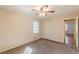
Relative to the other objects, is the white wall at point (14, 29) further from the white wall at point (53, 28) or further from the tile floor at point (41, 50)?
the white wall at point (53, 28)

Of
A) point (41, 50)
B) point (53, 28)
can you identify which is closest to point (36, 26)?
point (53, 28)

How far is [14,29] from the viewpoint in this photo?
2.89 meters

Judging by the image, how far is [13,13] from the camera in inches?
109

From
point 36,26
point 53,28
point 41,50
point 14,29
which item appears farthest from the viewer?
point 53,28

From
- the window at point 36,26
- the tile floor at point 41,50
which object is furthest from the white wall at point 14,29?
the tile floor at point 41,50

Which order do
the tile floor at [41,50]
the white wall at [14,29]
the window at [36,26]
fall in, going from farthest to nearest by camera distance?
the window at [36,26]
the white wall at [14,29]
the tile floor at [41,50]

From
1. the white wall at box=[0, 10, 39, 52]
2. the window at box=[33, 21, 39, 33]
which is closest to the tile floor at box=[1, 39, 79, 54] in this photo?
the white wall at box=[0, 10, 39, 52]

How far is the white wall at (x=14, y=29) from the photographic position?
2500mm

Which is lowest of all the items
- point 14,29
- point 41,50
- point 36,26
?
point 41,50

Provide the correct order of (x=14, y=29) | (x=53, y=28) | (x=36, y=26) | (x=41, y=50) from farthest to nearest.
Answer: (x=53, y=28) → (x=36, y=26) → (x=14, y=29) → (x=41, y=50)

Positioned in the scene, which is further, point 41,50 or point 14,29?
point 14,29

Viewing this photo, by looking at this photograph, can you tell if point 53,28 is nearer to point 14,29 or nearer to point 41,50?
point 41,50

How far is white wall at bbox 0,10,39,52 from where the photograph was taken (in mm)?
2500

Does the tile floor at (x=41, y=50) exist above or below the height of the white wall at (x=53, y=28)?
below
